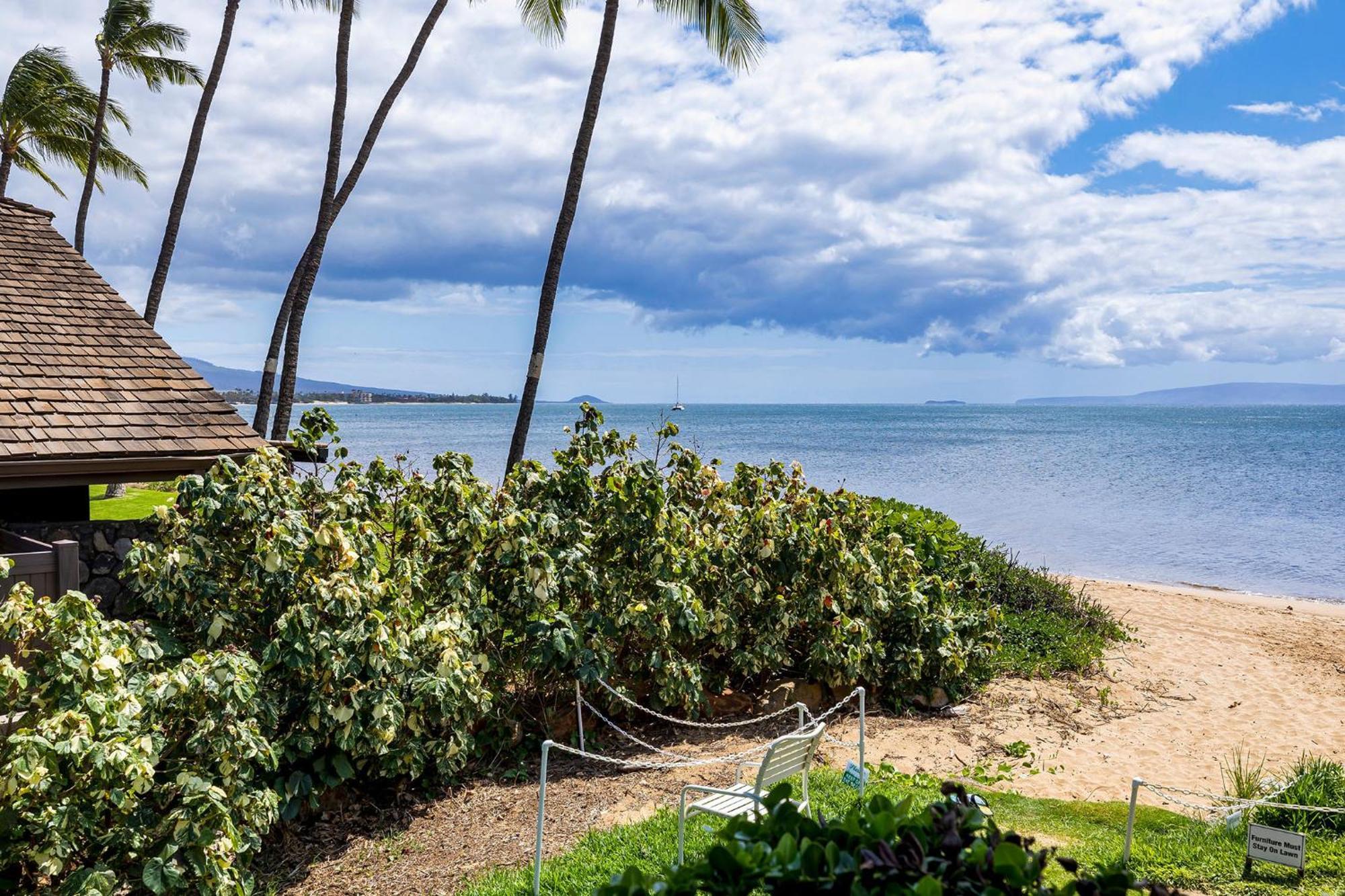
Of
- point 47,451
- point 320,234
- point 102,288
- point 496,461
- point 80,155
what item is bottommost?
point 496,461

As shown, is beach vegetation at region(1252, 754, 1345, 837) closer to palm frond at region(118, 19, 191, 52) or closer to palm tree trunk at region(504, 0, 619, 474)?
palm tree trunk at region(504, 0, 619, 474)

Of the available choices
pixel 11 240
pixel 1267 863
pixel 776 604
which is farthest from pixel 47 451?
pixel 1267 863

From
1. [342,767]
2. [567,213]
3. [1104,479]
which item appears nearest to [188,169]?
[567,213]

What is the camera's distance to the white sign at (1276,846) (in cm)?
574

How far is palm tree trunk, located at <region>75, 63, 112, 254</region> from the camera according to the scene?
88.0 ft

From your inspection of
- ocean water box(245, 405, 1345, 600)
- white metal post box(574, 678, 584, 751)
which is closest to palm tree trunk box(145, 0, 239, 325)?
ocean water box(245, 405, 1345, 600)

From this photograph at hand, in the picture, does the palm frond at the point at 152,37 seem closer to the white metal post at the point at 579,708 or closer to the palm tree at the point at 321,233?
the palm tree at the point at 321,233

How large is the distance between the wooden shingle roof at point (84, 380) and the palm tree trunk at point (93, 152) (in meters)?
17.3

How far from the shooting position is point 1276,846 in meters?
5.83

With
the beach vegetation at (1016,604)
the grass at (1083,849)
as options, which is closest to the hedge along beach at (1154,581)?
the beach vegetation at (1016,604)

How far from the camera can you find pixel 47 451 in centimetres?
828

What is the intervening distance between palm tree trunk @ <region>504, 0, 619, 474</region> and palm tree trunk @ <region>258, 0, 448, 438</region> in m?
4.99

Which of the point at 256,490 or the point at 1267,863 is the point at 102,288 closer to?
the point at 256,490

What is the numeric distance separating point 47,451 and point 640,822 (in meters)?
5.87
